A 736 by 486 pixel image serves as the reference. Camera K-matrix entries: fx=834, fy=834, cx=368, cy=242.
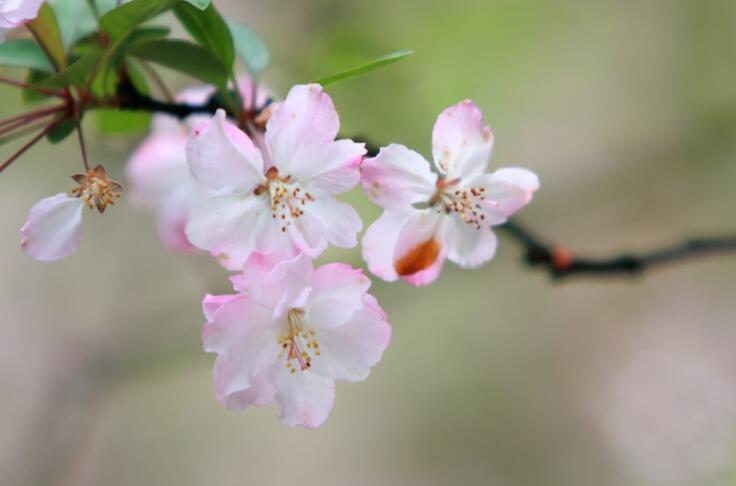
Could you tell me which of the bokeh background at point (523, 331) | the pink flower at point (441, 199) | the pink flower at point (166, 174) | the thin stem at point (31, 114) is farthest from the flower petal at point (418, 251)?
the bokeh background at point (523, 331)

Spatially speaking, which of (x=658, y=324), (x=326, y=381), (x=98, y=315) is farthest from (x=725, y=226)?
(x=326, y=381)

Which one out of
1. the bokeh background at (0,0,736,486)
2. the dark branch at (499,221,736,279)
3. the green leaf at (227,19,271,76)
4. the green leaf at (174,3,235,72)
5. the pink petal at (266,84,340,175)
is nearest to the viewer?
the pink petal at (266,84,340,175)

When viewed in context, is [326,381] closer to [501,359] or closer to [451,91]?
[451,91]

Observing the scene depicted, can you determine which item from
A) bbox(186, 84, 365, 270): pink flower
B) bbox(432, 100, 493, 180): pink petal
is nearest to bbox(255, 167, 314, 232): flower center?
Result: bbox(186, 84, 365, 270): pink flower

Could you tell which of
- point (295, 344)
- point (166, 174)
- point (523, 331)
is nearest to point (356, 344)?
point (295, 344)

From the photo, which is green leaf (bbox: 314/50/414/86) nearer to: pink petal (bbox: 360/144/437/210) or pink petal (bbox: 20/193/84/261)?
pink petal (bbox: 360/144/437/210)

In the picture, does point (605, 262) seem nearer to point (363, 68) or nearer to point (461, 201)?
point (461, 201)
